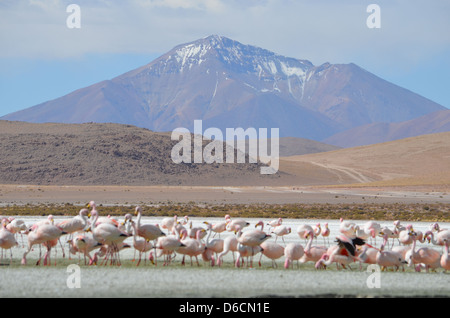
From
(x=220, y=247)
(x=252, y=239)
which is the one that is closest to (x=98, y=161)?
(x=220, y=247)

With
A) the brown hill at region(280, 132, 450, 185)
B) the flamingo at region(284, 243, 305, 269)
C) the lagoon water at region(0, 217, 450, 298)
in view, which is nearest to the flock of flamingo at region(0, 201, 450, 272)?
the flamingo at region(284, 243, 305, 269)

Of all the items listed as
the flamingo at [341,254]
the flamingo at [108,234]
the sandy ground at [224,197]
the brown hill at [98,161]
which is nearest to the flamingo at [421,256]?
the flamingo at [341,254]

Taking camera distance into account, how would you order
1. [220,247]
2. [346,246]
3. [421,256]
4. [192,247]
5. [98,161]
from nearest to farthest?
[346,246] < [421,256] < [192,247] < [220,247] < [98,161]

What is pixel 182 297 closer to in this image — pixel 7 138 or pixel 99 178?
pixel 99 178

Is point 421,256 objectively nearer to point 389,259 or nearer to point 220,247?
point 389,259

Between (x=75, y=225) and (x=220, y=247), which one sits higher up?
(x=75, y=225)

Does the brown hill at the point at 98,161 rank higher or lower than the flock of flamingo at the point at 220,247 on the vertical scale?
higher

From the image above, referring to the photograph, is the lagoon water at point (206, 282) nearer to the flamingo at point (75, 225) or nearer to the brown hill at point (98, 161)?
the flamingo at point (75, 225)

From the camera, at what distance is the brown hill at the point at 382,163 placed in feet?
357

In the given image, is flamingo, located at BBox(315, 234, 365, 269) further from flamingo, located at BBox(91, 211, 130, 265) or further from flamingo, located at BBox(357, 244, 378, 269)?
flamingo, located at BBox(91, 211, 130, 265)

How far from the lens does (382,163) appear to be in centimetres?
12569

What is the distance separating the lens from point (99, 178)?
9238cm
